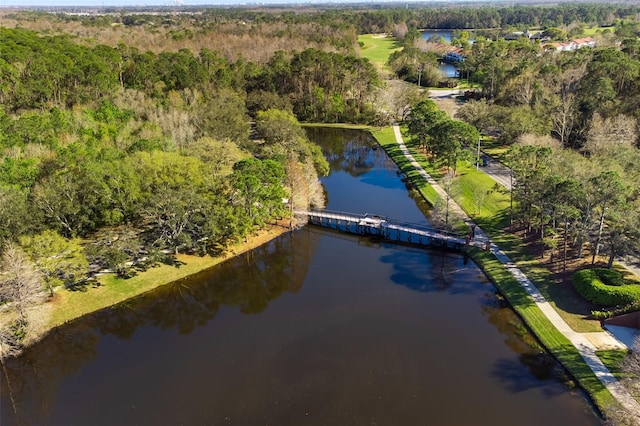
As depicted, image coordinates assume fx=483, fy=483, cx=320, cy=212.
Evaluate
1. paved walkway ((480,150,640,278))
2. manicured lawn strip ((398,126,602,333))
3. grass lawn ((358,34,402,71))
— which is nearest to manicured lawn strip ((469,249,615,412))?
manicured lawn strip ((398,126,602,333))

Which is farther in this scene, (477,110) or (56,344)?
(477,110)

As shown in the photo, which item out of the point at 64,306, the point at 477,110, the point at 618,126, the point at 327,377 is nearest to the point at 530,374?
the point at 327,377

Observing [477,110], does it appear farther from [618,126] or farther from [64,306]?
[64,306]

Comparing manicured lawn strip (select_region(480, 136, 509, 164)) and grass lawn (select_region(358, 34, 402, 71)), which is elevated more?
grass lawn (select_region(358, 34, 402, 71))

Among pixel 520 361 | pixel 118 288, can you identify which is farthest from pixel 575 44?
pixel 118 288

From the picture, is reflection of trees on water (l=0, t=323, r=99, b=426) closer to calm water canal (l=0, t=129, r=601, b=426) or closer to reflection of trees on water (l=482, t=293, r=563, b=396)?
calm water canal (l=0, t=129, r=601, b=426)

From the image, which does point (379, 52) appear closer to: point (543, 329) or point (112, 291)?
point (112, 291)

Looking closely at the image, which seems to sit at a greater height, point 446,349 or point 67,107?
point 67,107
